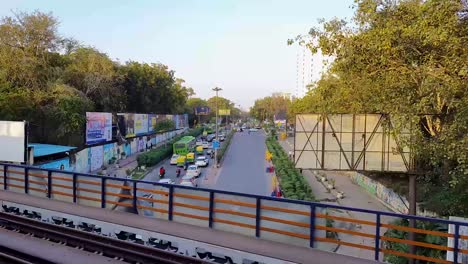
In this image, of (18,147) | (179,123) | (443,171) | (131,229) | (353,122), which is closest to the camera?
(131,229)

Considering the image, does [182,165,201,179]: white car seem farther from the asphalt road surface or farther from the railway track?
the railway track

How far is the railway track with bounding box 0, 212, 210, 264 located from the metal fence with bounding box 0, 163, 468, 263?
56.3 inches

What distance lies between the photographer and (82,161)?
119 feet

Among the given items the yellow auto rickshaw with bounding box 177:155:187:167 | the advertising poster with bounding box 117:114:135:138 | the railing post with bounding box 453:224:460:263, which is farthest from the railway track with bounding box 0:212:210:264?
the advertising poster with bounding box 117:114:135:138

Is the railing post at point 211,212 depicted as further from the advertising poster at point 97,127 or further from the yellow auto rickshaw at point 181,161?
the yellow auto rickshaw at point 181,161

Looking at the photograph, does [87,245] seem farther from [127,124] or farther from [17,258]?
[127,124]

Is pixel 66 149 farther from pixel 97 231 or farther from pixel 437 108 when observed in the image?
pixel 437 108

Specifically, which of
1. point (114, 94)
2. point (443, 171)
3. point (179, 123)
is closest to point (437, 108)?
point (443, 171)

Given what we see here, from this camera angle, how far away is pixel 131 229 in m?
10.3

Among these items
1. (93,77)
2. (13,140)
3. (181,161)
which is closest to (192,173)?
(181,161)

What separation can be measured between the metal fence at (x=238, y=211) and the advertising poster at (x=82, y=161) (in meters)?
21.2

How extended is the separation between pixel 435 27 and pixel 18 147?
1928 cm

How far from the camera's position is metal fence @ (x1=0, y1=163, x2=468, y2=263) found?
8070mm

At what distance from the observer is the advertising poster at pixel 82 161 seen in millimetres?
34912
